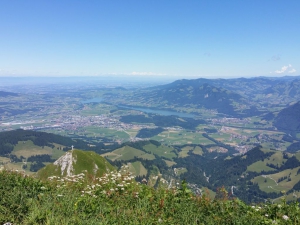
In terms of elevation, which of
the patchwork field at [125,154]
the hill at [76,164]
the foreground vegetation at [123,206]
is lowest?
the patchwork field at [125,154]

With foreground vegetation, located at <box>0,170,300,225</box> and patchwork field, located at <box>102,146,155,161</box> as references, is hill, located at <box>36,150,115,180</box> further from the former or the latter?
patchwork field, located at <box>102,146,155,161</box>

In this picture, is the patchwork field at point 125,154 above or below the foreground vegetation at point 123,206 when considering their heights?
below

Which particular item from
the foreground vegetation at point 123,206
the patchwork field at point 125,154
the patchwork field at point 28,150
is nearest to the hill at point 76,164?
the foreground vegetation at point 123,206

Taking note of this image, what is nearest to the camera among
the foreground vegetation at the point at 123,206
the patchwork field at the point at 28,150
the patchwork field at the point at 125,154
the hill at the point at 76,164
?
the foreground vegetation at the point at 123,206

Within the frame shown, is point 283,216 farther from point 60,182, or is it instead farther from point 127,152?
point 127,152

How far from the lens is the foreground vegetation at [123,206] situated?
615cm

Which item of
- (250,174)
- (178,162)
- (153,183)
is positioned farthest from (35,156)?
(153,183)

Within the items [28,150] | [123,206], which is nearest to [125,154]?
[28,150]

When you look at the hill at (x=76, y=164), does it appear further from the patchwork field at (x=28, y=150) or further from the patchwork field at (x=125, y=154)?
the patchwork field at (x=28, y=150)

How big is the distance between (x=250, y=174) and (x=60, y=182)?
8128 inches

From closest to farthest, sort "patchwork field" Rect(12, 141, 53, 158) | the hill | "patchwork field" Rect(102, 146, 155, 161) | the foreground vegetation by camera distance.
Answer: the foreground vegetation, the hill, "patchwork field" Rect(102, 146, 155, 161), "patchwork field" Rect(12, 141, 53, 158)

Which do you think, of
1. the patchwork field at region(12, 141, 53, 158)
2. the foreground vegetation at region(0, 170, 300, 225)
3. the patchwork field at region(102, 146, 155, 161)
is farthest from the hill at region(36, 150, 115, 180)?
the patchwork field at region(12, 141, 53, 158)

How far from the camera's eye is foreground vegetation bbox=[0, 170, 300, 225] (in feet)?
20.2

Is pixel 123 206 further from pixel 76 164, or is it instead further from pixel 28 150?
pixel 28 150
